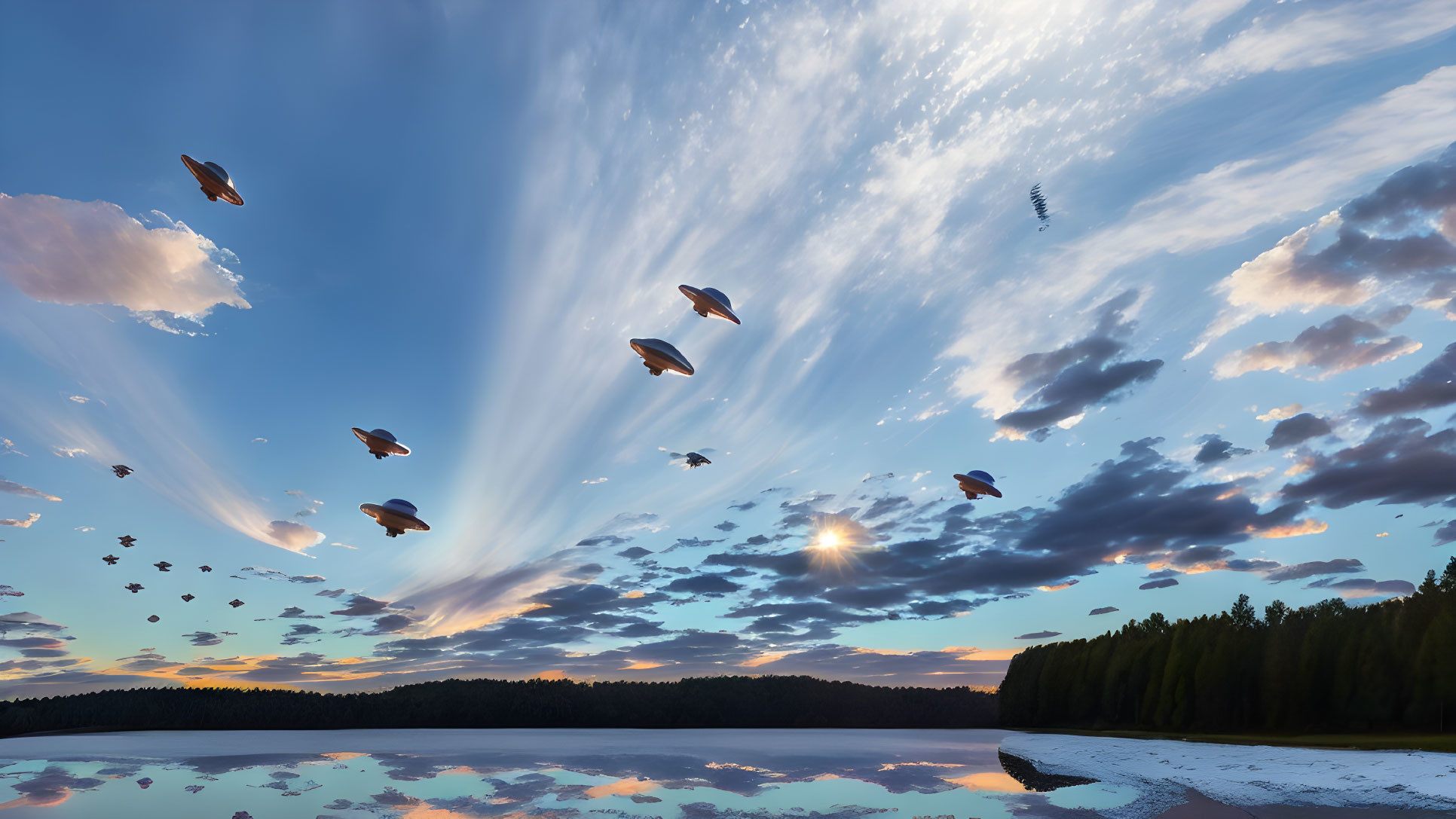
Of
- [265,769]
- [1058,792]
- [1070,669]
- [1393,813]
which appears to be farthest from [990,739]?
[265,769]

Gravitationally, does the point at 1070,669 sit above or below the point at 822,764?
above

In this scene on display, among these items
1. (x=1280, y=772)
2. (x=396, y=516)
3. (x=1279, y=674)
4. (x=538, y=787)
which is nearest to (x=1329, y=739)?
(x=1279, y=674)

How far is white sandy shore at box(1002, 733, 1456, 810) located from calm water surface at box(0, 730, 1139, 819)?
726cm

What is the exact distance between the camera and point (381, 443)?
4141cm

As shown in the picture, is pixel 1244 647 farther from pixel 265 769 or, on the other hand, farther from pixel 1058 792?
pixel 265 769

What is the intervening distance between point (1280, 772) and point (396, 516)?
234 feet

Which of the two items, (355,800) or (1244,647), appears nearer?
(355,800)

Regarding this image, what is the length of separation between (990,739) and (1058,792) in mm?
108847

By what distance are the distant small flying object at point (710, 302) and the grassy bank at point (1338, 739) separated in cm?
7352

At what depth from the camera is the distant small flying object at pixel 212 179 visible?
108 feet

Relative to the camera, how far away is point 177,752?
122m

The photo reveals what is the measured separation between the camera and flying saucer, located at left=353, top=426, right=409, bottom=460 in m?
41.2

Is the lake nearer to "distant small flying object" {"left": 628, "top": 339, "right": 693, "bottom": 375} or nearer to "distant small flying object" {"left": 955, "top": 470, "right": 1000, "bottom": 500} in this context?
"distant small flying object" {"left": 955, "top": 470, "right": 1000, "bottom": 500}

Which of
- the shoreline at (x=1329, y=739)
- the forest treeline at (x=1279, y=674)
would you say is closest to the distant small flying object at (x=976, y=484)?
the shoreline at (x=1329, y=739)
